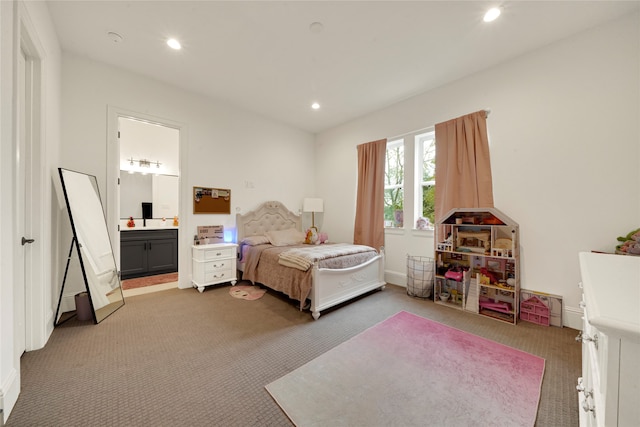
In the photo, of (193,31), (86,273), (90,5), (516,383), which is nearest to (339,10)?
(193,31)

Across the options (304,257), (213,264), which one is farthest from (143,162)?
(304,257)

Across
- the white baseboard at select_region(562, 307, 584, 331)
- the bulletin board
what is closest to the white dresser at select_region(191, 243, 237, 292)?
the bulletin board

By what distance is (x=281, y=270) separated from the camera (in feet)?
9.70

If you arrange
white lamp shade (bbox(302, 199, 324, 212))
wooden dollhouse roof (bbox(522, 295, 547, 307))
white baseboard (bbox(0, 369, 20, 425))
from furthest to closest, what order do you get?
white lamp shade (bbox(302, 199, 324, 212)) → wooden dollhouse roof (bbox(522, 295, 547, 307)) → white baseboard (bbox(0, 369, 20, 425))

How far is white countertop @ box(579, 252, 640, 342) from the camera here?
0.56 meters

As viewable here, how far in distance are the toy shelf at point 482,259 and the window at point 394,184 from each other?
2.86ft

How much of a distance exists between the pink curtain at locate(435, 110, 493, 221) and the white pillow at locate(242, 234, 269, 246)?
256 centimetres

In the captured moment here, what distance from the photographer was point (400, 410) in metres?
1.39

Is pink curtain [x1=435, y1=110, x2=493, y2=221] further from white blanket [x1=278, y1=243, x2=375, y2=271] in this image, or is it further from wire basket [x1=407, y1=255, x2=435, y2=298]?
white blanket [x1=278, y1=243, x2=375, y2=271]

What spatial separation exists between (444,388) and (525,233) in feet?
6.70

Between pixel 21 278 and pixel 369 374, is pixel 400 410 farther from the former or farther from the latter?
pixel 21 278

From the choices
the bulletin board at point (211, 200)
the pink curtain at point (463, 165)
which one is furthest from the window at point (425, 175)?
the bulletin board at point (211, 200)

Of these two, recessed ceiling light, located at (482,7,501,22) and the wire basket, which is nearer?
recessed ceiling light, located at (482,7,501,22)

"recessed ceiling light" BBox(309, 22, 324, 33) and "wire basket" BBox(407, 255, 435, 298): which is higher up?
"recessed ceiling light" BBox(309, 22, 324, 33)
